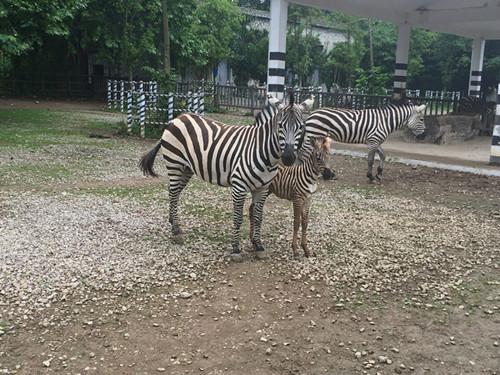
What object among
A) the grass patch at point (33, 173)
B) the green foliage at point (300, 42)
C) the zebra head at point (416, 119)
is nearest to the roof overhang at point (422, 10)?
the zebra head at point (416, 119)

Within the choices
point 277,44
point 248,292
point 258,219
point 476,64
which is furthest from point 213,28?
point 248,292

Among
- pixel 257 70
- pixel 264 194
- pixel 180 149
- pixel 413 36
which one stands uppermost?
pixel 413 36

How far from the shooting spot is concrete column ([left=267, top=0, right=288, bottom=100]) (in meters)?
12.8

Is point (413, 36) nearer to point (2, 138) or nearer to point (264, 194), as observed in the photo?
point (2, 138)

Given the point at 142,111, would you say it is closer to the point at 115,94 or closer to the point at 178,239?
the point at 178,239

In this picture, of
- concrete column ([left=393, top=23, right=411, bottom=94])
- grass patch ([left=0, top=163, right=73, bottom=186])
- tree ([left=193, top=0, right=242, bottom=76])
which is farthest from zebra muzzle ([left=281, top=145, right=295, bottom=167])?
tree ([left=193, top=0, right=242, bottom=76])

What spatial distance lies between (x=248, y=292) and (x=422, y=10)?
543 inches

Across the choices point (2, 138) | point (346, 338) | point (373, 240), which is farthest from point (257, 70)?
point (346, 338)

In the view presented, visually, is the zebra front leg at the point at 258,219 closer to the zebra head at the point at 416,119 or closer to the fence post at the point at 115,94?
the zebra head at the point at 416,119

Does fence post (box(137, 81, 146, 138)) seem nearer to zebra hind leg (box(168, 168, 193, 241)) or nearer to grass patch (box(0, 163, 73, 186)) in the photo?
grass patch (box(0, 163, 73, 186))

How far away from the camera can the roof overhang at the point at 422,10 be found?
14070 millimetres

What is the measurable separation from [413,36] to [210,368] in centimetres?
3325

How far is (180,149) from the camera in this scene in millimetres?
5809

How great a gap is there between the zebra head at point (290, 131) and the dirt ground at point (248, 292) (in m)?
1.23
